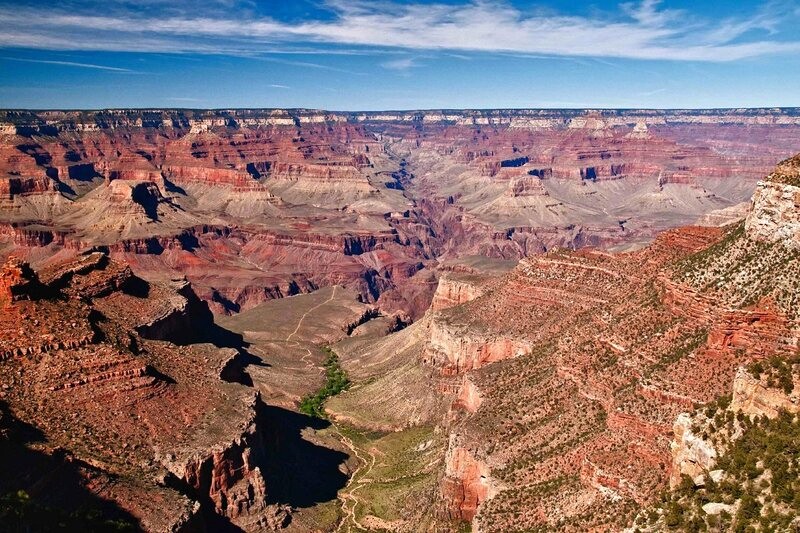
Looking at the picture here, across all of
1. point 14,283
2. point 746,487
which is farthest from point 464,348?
point 746,487

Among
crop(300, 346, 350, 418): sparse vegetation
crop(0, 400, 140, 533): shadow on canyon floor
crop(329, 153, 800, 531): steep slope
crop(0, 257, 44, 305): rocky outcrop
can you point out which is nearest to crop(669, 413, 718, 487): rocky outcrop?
crop(329, 153, 800, 531): steep slope

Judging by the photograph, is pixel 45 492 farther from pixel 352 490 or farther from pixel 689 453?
pixel 689 453

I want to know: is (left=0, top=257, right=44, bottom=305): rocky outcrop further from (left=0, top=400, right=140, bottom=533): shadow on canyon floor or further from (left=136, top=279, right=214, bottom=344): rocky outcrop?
(left=136, top=279, right=214, bottom=344): rocky outcrop

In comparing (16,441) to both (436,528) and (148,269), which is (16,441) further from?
(148,269)

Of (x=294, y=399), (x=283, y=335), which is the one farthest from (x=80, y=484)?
(x=283, y=335)

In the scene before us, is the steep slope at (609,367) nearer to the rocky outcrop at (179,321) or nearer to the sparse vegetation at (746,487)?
the sparse vegetation at (746,487)

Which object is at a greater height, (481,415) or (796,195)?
(796,195)
